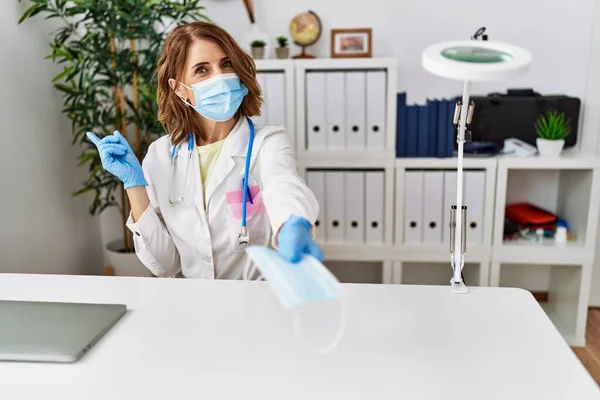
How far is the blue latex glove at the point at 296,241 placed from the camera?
3.47ft

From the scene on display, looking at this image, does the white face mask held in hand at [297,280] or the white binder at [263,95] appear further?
the white binder at [263,95]

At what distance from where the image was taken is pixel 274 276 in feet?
3.11

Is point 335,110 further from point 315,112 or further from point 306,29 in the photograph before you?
point 306,29

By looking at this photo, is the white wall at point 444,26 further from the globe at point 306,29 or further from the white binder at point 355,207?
the white binder at point 355,207

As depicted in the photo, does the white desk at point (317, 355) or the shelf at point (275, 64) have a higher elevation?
the shelf at point (275, 64)

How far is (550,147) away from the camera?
2.51m

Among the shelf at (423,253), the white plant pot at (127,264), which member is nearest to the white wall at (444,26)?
the shelf at (423,253)

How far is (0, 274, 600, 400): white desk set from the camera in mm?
962

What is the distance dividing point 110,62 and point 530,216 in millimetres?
1914

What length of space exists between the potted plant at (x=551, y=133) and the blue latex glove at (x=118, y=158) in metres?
1.74

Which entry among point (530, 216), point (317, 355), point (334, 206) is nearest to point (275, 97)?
point (334, 206)

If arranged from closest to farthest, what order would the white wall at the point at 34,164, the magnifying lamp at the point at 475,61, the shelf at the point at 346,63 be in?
the magnifying lamp at the point at 475,61 < the white wall at the point at 34,164 < the shelf at the point at 346,63

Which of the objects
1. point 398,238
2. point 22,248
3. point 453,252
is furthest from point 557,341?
point 22,248

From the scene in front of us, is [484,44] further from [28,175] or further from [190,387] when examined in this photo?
[28,175]
